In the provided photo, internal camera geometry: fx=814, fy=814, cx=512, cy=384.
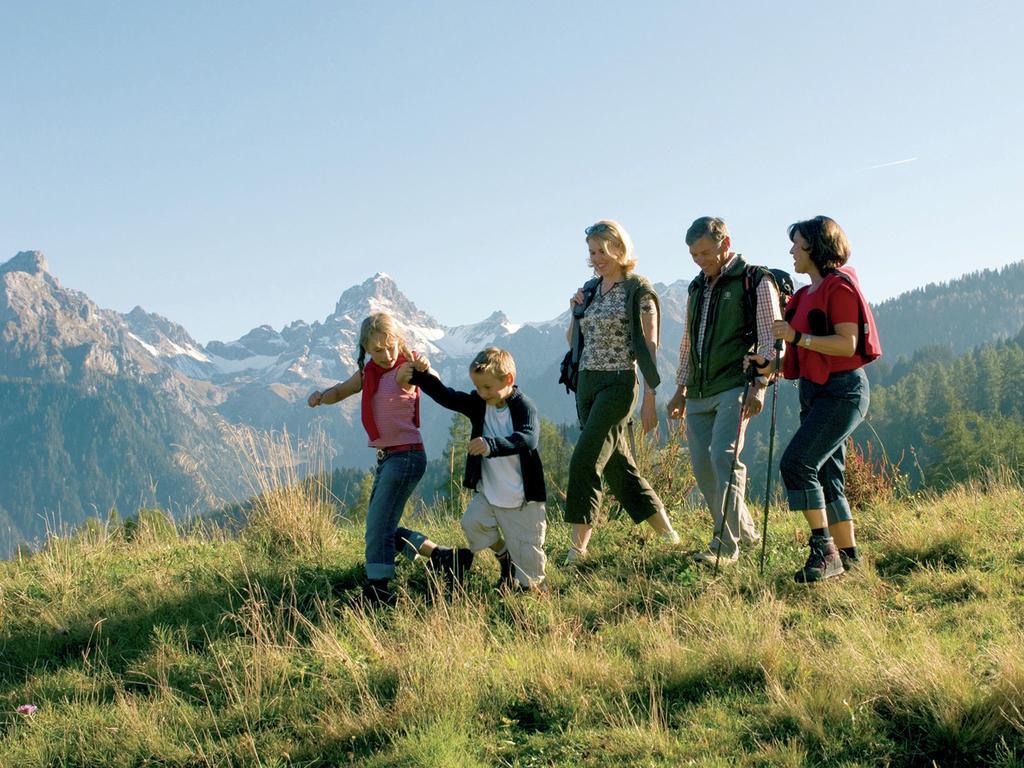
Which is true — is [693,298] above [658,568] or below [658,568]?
above

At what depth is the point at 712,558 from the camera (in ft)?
17.8

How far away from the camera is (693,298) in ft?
19.3

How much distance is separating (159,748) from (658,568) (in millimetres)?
3239

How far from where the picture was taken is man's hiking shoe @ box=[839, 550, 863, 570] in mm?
5008

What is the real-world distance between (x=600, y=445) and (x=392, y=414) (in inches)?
57.4

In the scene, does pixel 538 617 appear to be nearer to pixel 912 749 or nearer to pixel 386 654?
pixel 386 654

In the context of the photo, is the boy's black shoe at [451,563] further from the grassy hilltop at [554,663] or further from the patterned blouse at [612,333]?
the patterned blouse at [612,333]

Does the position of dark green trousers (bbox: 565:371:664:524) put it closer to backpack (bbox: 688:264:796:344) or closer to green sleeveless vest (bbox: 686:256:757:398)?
green sleeveless vest (bbox: 686:256:757:398)

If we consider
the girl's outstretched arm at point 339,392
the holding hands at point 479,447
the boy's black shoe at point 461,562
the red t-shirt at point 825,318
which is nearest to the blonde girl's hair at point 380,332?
the girl's outstretched arm at point 339,392

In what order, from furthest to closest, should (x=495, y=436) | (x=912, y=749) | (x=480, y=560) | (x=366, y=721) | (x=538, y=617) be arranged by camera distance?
(x=480, y=560) < (x=495, y=436) < (x=538, y=617) < (x=366, y=721) < (x=912, y=749)

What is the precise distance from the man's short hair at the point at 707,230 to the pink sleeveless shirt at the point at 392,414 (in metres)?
2.23

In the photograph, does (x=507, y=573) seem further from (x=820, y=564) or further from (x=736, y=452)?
(x=820, y=564)

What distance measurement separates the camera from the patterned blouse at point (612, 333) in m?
5.76

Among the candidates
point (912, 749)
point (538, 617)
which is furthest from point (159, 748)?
point (912, 749)
